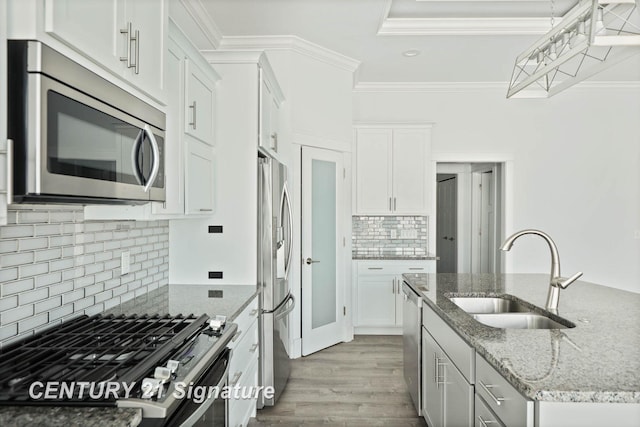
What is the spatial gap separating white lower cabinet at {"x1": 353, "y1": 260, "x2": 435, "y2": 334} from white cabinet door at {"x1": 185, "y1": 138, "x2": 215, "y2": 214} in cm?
259

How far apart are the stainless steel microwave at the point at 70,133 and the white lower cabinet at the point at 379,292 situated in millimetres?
3634

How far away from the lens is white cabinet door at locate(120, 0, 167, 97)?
1.54 meters

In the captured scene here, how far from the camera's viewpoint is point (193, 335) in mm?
1714

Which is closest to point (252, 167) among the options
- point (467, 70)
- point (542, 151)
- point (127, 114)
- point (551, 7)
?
point (127, 114)

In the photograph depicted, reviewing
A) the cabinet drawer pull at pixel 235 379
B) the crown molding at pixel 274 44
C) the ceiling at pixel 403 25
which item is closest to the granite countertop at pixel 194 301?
the cabinet drawer pull at pixel 235 379

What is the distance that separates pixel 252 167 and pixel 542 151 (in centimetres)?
423

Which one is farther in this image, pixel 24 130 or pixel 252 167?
pixel 252 167

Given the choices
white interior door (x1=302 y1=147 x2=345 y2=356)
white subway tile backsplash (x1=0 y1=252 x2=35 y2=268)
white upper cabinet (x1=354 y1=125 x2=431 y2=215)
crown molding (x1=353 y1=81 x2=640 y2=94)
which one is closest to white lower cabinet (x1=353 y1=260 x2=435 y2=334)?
white interior door (x1=302 y1=147 x2=345 y2=356)

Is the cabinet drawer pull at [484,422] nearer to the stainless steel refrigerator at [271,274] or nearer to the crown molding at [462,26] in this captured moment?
the stainless steel refrigerator at [271,274]

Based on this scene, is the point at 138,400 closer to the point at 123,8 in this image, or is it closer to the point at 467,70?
the point at 123,8

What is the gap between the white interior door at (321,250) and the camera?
432cm

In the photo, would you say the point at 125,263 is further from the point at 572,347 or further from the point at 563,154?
the point at 563,154

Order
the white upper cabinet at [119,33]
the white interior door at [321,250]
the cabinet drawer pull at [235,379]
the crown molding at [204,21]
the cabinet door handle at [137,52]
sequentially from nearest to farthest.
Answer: the white upper cabinet at [119,33], the cabinet door handle at [137,52], the cabinet drawer pull at [235,379], the crown molding at [204,21], the white interior door at [321,250]

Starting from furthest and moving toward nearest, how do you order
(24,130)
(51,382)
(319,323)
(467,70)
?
(467,70) → (319,323) → (51,382) → (24,130)
